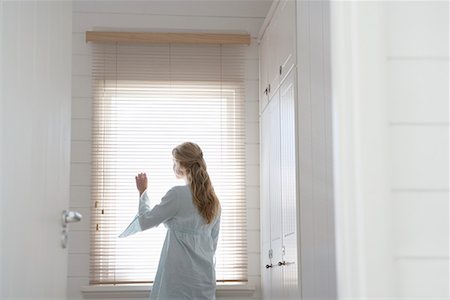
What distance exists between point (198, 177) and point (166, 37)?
92cm

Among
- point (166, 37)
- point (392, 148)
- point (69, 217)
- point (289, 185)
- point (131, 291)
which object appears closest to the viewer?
point (392, 148)

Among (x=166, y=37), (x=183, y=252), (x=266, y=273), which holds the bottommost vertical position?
(x=266, y=273)

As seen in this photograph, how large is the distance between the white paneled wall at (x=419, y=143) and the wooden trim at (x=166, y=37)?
2555mm

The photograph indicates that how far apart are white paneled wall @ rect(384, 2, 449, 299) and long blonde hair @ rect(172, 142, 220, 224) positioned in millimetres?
2066

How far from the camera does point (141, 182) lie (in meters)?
3.90

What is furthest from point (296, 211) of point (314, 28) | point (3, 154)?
point (3, 154)

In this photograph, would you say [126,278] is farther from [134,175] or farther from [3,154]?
[3,154]

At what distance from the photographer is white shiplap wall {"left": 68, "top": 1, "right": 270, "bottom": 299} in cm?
406

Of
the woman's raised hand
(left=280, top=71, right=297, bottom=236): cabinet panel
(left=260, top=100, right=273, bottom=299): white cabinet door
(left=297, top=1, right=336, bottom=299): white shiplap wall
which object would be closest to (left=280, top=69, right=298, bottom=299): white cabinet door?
(left=280, top=71, right=297, bottom=236): cabinet panel

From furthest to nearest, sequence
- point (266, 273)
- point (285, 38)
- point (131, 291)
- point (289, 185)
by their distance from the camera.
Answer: point (131, 291) < point (266, 273) < point (285, 38) < point (289, 185)

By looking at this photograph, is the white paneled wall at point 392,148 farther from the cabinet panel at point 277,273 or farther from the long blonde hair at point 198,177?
the long blonde hair at point 198,177

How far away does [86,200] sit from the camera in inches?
159

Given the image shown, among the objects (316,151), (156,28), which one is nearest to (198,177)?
(156,28)

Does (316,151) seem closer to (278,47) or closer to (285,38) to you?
(285,38)
